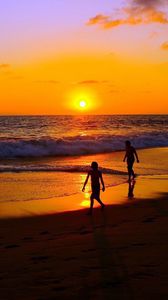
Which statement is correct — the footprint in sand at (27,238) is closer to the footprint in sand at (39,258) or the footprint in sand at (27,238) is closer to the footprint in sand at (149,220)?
the footprint in sand at (39,258)

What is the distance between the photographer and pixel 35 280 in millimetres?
5477

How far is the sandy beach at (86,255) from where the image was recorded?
5.07 m

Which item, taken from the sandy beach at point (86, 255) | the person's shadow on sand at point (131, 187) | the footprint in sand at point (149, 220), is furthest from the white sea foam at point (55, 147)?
the footprint in sand at point (149, 220)

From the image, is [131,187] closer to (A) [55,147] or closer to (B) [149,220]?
(B) [149,220]

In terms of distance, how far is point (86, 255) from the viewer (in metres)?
6.54

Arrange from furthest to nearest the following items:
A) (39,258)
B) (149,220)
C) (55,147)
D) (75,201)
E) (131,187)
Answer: (55,147) → (131,187) → (75,201) → (149,220) → (39,258)

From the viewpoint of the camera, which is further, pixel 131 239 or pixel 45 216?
pixel 45 216

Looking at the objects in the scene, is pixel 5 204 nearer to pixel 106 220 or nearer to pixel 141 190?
pixel 106 220

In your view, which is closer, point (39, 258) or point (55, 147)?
point (39, 258)

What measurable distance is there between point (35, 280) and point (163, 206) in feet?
20.9

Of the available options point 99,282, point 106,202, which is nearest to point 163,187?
point 106,202

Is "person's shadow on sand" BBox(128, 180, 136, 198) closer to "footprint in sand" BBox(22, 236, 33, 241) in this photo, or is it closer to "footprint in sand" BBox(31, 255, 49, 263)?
"footprint in sand" BBox(22, 236, 33, 241)

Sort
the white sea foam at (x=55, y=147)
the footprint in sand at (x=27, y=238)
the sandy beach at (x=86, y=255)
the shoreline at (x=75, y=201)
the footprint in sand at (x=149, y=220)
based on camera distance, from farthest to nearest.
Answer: the white sea foam at (x=55, y=147) → the shoreline at (x=75, y=201) → the footprint in sand at (x=149, y=220) → the footprint in sand at (x=27, y=238) → the sandy beach at (x=86, y=255)

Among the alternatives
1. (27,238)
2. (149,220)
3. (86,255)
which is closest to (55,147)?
(149,220)
